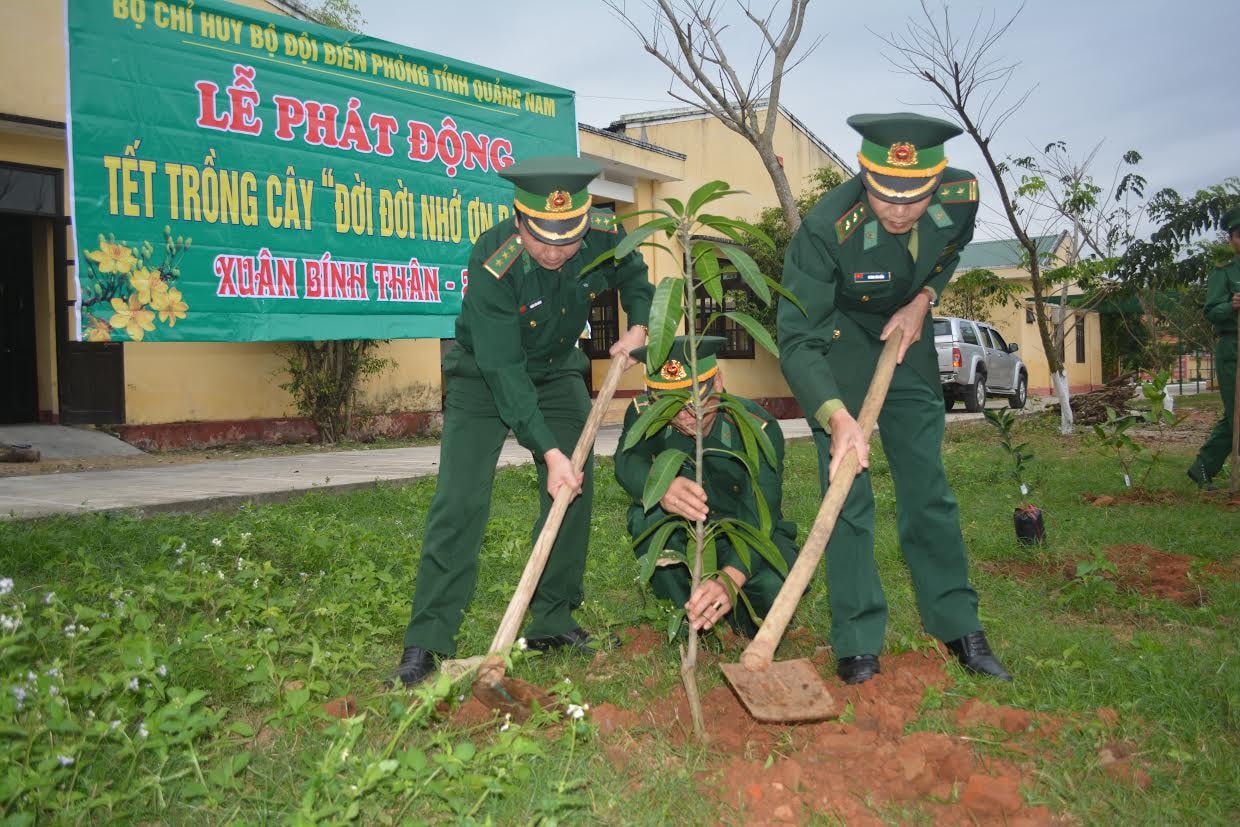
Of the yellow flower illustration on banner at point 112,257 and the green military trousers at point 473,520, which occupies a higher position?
the yellow flower illustration on banner at point 112,257

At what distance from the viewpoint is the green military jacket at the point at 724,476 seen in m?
3.57

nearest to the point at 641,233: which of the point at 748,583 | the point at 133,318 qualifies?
the point at 748,583

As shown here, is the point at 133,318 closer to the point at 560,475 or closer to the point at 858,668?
the point at 560,475

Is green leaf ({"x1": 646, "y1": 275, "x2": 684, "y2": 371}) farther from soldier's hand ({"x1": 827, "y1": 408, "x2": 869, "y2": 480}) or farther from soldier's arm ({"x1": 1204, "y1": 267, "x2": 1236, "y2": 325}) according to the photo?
soldier's arm ({"x1": 1204, "y1": 267, "x2": 1236, "y2": 325})

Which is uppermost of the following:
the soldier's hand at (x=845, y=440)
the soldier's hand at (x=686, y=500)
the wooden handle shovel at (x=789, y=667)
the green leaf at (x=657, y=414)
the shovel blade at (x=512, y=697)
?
the green leaf at (x=657, y=414)

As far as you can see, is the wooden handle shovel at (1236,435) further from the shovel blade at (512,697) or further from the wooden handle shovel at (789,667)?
the shovel blade at (512,697)

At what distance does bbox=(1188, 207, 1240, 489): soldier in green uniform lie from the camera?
664 cm

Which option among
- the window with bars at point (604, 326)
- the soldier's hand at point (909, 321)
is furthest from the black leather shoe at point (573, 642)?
the window with bars at point (604, 326)

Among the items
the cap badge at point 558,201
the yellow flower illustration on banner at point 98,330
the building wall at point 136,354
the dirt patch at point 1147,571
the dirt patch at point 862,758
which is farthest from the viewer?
the building wall at point 136,354

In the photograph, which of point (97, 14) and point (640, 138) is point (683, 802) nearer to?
point (97, 14)

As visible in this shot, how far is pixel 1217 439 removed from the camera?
6.77m

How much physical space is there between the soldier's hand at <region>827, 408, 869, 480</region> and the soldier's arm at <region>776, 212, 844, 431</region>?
156mm

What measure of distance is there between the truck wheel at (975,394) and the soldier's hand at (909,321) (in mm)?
15729

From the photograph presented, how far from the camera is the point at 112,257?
Result: 8.16 metres
